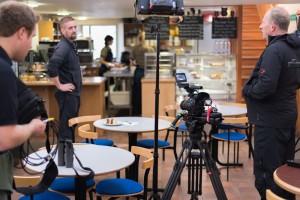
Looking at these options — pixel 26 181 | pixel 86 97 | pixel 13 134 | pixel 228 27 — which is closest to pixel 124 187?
pixel 26 181

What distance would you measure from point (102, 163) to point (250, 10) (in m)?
7.77

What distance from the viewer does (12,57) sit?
1830 mm

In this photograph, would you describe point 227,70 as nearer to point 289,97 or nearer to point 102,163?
point 289,97

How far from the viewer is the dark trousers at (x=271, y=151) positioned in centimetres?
331

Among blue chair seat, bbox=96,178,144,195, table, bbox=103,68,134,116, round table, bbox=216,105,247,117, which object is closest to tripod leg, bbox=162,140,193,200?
blue chair seat, bbox=96,178,144,195

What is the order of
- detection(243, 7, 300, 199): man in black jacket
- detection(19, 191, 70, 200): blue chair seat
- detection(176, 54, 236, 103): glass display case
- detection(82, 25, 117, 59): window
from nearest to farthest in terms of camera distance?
detection(19, 191, 70, 200): blue chair seat < detection(243, 7, 300, 199): man in black jacket < detection(176, 54, 236, 103): glass display case < detection(82, 25, 117, 59): window

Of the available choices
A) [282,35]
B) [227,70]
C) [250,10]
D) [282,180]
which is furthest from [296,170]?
[250,10]

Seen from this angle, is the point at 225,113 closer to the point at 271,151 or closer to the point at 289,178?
the point at 271,151

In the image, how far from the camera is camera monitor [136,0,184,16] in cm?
315

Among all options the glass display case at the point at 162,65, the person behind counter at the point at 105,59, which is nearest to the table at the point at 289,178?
the glass display case at the point at 162,65

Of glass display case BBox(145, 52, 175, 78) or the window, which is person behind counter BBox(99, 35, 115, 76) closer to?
glass display case BBox(145, 52, 175, 78)

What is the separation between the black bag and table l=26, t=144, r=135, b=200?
2.63ft

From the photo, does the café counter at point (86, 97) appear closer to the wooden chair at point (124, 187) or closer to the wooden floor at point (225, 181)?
the wooden floor at point (225, 181)

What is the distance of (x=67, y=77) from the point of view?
4926 mm
